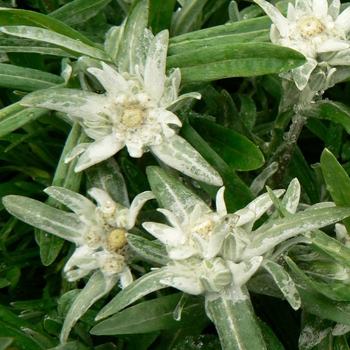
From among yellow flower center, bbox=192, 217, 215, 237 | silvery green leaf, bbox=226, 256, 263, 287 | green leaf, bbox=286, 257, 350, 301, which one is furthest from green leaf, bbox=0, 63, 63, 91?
green leaf, bbox=286, 257, 350, 301

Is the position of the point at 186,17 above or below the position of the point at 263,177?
above

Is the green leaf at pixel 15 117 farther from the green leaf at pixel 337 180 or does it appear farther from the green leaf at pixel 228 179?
the green leaf at pixel 337 180

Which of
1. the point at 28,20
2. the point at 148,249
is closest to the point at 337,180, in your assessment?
the point at 148,249

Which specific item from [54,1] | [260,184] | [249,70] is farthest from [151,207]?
[54,1]

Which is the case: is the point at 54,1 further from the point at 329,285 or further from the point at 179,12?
the point at 329,285

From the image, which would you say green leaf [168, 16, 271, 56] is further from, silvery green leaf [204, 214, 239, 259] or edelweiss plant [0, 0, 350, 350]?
silvery green leaf [204, 214, 239, 259]

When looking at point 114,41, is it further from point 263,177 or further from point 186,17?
point 263,177
